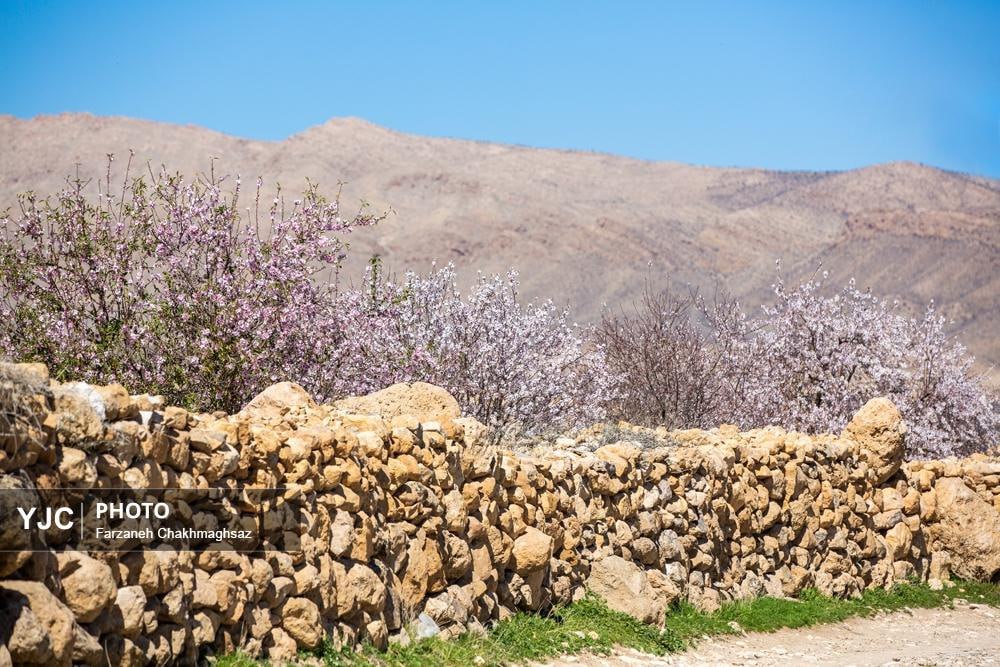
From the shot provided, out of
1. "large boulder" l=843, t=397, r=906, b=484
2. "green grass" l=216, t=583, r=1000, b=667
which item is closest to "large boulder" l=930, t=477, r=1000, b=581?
"green grass" l=216, t=583, r=1000, b=667

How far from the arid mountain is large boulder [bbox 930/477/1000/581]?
179ft

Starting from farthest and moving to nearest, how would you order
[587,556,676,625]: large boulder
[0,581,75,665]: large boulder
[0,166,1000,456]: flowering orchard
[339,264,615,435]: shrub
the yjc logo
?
[339,264,615,435]: shrub, [0,166,1000,456]: flowering orchard, [587,556,676,625]: large boulder, the yjc logo, [0,581,75,665]: large boulder

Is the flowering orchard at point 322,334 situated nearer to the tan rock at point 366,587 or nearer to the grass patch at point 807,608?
the grass patch at point 807,608

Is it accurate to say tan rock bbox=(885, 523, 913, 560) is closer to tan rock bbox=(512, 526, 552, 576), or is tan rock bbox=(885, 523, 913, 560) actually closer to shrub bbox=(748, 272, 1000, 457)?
shrub bbox=(748, 272, 1000, 457)

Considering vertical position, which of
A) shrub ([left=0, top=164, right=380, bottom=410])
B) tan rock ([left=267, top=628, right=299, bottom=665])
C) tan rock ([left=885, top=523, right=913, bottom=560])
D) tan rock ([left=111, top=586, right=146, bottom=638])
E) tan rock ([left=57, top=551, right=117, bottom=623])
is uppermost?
shrub ([left=0, top=164, right=380, bottom=410])

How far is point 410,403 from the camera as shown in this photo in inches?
387

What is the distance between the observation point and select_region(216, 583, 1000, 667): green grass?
25.3ft

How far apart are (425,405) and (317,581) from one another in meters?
2.93

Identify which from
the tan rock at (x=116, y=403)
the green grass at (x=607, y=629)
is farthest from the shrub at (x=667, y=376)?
the tan rock at (x=116, y=403)

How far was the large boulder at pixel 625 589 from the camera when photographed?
10094 mm

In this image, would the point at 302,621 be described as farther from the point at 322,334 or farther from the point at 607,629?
the point at 322,334

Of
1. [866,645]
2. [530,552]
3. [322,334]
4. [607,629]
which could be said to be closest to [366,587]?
[530,552]

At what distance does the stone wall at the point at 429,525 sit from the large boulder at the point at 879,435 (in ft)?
0.09

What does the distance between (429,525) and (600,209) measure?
95.3 m
